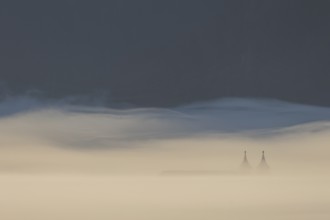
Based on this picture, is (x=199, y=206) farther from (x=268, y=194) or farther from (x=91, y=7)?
(x=91, y=7)

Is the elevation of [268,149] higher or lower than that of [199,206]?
higher

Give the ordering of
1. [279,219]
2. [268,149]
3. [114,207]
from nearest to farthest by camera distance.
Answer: [279,219] < [114,207] < [268,149]

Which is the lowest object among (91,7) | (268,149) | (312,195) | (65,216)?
(65,216)

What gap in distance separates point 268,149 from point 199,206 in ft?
6.40

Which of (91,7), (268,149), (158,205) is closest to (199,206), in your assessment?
(158,205)

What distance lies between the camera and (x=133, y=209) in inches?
425

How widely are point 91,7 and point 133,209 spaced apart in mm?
3055

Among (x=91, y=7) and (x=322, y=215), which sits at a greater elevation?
(x=91, y=7)

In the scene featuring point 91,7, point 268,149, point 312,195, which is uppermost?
point 91,7

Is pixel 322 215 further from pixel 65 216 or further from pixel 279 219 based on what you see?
pixel 65 216

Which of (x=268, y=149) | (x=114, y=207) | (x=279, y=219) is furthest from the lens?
(x=268, y=149)

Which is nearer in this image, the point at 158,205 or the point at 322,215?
the point at 322,215

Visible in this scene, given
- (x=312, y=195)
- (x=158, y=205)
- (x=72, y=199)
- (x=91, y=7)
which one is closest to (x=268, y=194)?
(x=312, y=195)

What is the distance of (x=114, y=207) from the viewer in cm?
1101
